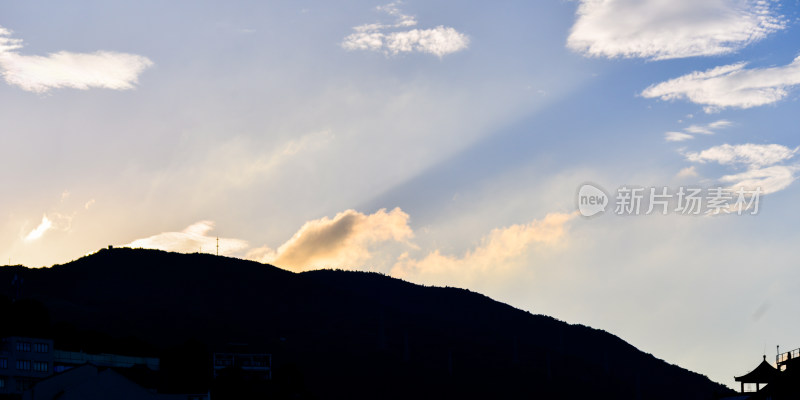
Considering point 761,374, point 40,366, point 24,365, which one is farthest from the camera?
point 40,366

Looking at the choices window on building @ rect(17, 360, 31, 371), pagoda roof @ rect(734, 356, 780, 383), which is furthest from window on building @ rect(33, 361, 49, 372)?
pagoda roof @ rect(734, 356, 780, 383)

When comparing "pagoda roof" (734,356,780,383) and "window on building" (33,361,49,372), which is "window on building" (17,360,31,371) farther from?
"pagoda roof" (734,356,780,383)

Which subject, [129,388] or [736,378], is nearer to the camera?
[129,388]

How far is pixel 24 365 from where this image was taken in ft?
447

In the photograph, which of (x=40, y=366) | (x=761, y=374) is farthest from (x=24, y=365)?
(x=761, y=374)

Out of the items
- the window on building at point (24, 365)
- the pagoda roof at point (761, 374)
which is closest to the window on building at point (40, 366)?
the window on building at point (24, 365)

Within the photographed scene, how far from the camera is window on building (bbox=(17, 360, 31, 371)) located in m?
135

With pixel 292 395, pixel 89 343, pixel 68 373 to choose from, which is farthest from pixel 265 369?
pixel 68 373

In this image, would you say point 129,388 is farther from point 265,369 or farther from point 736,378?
point 736,378

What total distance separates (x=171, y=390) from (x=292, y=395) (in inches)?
1190

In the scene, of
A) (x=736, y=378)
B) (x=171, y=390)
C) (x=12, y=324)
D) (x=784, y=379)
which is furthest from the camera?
(x=12, y=324)

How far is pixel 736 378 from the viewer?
12594 centimetres

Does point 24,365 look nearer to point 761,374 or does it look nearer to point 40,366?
point 40,366

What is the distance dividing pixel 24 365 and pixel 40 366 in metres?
2.32
